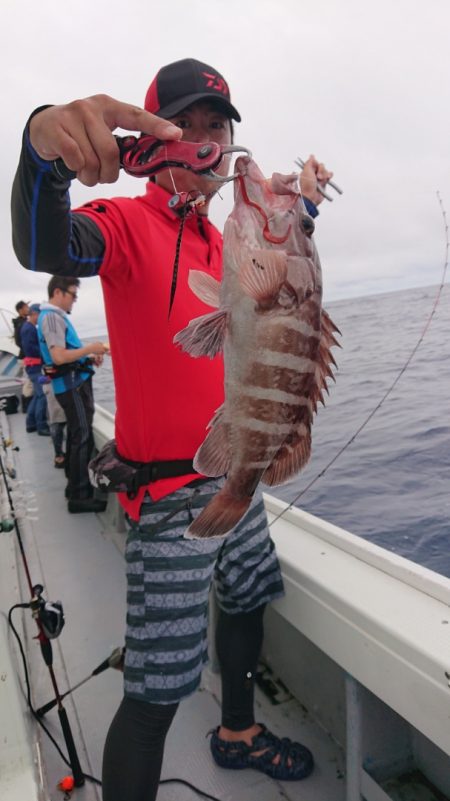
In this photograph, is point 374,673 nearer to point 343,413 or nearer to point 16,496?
point 16,496

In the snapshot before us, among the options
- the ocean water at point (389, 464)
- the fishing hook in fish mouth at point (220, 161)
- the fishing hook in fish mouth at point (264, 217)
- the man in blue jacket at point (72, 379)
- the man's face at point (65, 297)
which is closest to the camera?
the fishing hook in fish mouth at point (220, 161)

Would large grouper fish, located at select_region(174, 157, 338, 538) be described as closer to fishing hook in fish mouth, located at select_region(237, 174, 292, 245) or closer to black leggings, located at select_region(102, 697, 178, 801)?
fishing hook in fish mouth, located at select_region(237, 174, 292, 245)

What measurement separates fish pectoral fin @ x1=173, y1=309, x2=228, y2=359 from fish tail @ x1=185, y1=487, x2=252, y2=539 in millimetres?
346

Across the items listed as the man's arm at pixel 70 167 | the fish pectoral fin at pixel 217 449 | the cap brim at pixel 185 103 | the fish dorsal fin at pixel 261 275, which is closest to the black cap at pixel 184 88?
the cap brim at pixel 185 103

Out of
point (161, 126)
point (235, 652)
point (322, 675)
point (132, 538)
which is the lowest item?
point (322, 675)

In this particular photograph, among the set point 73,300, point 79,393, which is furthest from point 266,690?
point 73,300

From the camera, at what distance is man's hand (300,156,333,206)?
5.36 feet

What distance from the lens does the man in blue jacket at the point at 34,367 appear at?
26.7ft

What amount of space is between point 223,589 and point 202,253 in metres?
1.32

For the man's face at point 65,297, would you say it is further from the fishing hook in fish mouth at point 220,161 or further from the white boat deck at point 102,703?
the fishing hook in fish mouth at point 220,161

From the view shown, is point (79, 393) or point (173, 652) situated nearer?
point (173, 652)

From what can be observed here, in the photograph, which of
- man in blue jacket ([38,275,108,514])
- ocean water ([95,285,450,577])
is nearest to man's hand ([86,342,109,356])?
man in blue jacket ([38,275,108,514])

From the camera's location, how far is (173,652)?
1712 millimetres

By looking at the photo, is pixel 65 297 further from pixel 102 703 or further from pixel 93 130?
pixel 93 130
